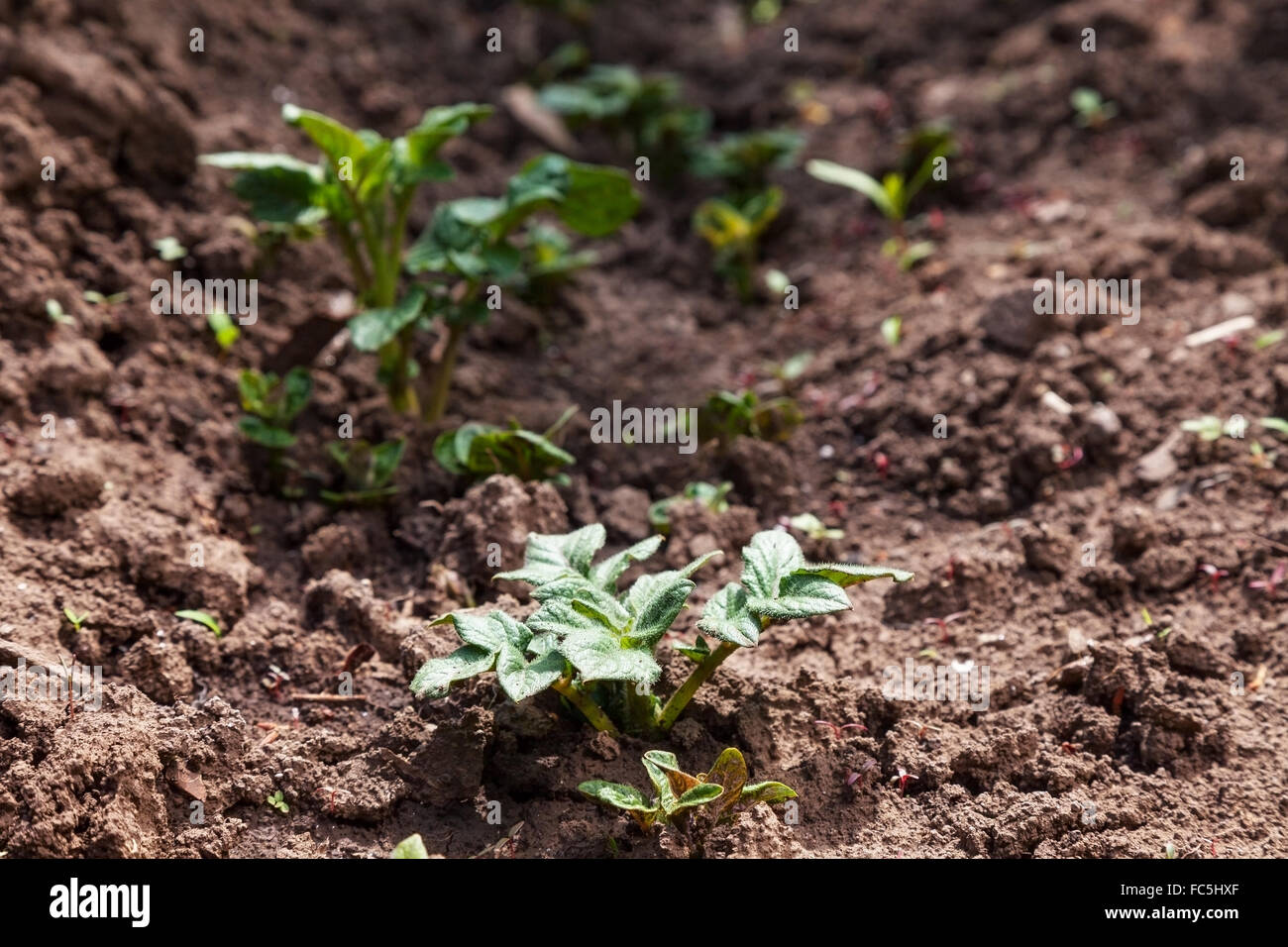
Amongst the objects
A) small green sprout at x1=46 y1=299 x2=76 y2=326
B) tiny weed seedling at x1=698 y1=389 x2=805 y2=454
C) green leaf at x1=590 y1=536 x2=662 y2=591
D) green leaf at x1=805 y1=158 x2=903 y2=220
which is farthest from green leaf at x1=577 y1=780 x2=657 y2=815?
green leaf at x1=805 y1=158 x2=903 y2=220

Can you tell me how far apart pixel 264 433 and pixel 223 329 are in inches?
20.8

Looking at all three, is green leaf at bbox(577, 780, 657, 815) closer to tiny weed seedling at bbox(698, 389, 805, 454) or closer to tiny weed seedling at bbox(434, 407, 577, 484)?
tiny weed seedling at bbox(434, 407, 577, 484)

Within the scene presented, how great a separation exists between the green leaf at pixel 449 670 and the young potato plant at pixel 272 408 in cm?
116

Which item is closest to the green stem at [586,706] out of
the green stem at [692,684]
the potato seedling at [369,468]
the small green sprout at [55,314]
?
the green stem at [692,684]

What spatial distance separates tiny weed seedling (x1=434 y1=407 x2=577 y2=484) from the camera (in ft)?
10.1

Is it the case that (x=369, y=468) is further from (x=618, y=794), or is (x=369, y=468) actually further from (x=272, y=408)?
(x=618, y=794)

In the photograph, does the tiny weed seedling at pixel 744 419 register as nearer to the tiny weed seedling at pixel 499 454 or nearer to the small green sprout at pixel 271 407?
the tiny weed seedling at pixel 499 454

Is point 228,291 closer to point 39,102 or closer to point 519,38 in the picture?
point 39,102

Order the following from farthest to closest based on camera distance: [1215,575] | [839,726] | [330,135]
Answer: [330,135]
[1215,575]
[839,726]

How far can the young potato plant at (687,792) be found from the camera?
2.18 m

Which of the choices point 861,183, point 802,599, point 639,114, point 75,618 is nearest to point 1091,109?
point 861,183

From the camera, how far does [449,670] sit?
2.24 m
